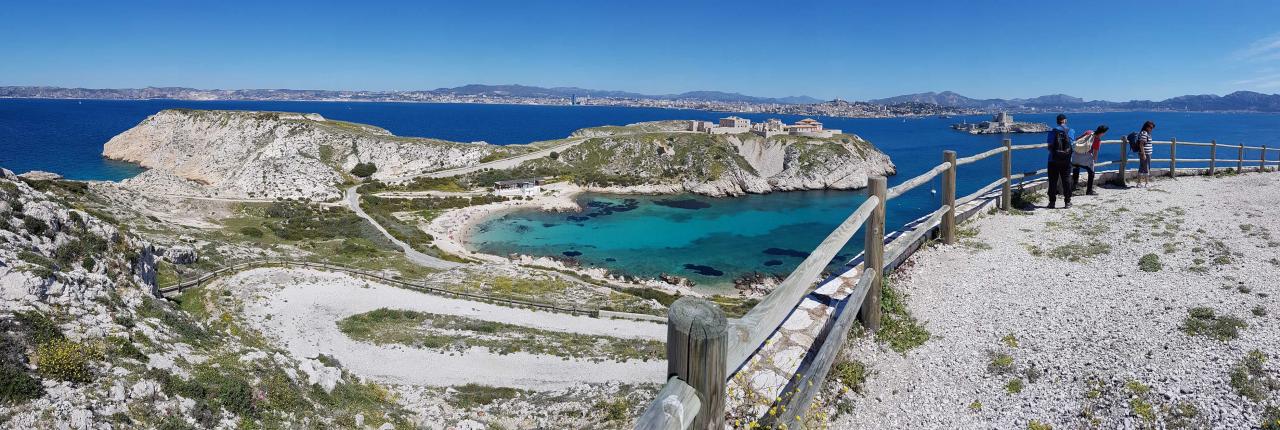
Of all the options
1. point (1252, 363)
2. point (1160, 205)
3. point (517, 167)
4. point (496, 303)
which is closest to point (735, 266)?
point (496, 303)

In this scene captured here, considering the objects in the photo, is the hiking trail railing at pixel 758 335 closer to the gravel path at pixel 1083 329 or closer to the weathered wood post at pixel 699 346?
the weathered wood post at pixel 699 346

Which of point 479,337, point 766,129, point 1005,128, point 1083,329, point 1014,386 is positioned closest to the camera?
point 1014,386

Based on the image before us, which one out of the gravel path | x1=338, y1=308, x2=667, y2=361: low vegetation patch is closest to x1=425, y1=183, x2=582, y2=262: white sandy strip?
x1=338, y1=308, x2=667, y2=361: low vegetation patch

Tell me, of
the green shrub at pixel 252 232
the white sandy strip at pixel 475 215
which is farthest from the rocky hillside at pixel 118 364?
the white sandy strip at pixel 475 215

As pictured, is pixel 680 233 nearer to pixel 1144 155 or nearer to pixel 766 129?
pixel 1144 155

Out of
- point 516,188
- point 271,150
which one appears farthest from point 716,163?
point 271,150

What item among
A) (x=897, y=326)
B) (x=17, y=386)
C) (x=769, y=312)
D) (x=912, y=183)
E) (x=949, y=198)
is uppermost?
(x=912, y=183)
